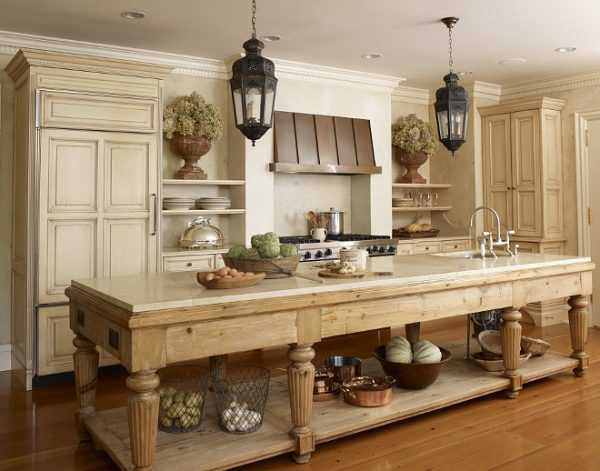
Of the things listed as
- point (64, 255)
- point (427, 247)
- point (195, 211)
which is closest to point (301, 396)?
point (64, 255)

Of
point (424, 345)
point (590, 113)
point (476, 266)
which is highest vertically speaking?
point (590, 113)

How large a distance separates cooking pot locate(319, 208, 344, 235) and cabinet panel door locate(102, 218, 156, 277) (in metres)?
1.97

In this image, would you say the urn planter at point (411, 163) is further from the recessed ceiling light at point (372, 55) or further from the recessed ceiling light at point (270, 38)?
the recessed ceiling light at point (270, 38)

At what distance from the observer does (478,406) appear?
3498 millimetres

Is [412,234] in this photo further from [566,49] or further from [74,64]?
[74,64]

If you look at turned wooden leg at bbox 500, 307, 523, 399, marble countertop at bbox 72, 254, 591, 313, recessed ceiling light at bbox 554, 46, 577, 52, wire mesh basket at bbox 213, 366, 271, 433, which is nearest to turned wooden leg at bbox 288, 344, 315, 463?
wire mesh basket at bbox 213, 366, 271, 433

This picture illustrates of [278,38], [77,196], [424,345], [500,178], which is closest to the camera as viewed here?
[424,345]

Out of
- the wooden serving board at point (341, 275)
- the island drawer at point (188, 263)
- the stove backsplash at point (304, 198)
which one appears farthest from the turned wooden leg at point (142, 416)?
the stove backsplash at point (304, 198)

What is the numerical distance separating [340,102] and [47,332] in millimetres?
3483

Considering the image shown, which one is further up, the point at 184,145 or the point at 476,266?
the point at 184,145

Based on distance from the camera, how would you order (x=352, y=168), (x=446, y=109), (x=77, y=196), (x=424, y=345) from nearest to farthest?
(x=424, y=345) < (x=446, y=109) < (x=77, y=196) < (x=352, y=168)

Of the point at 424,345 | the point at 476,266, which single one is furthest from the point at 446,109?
the point at 424,345

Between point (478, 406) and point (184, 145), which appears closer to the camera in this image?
point (478, 406)

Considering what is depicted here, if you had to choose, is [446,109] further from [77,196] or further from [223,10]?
[77,196]
